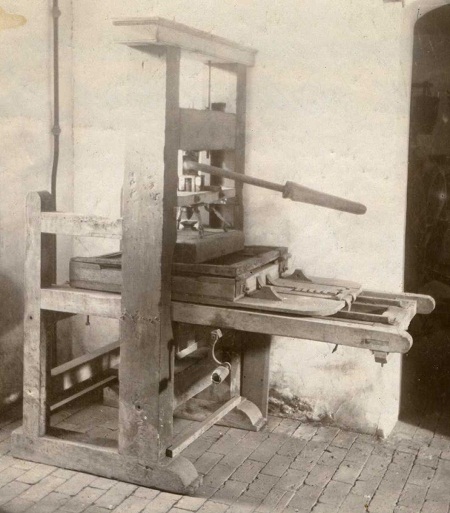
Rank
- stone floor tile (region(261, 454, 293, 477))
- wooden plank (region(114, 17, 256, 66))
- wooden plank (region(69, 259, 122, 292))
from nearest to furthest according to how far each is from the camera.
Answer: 1. wooden plank (region(114, 17, 256, 66))
2. wooden plank (region(69, 259, 122, 292))
3. stone floor tile (region(261, 454, 293, 477))

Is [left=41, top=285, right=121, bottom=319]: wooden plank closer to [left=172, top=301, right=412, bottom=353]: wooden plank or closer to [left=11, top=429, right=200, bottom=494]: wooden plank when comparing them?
[left=172, top=301, right=412, bottom=353]: wooden plank

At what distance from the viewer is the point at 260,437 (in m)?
4.37

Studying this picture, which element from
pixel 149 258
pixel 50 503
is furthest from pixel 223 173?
pixel 50 503

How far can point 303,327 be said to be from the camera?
10.7 feet

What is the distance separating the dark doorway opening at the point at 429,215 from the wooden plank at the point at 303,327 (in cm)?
177

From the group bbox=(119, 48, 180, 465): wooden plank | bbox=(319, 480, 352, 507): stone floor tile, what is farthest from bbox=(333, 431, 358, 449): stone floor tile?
bbox=(119, 48, 180, 465): wooden plank

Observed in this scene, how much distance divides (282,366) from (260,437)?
0.51 metres

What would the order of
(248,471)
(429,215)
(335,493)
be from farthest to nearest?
(429,215), (248,471), (335,493)

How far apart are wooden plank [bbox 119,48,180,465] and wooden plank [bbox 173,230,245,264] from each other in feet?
0.31

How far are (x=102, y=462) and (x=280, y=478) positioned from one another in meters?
0.94

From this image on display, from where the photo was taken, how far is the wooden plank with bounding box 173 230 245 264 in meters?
3.63

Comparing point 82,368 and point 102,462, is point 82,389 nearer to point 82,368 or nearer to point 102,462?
point 82,368

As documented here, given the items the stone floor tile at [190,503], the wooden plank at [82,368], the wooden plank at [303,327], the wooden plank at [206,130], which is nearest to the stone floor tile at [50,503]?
the stone floor tile at [190,503]

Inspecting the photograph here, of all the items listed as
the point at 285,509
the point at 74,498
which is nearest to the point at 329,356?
the point at 285,509
